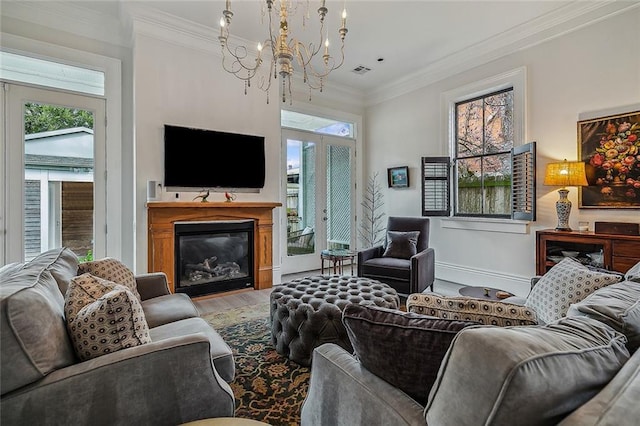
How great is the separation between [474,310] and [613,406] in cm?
54

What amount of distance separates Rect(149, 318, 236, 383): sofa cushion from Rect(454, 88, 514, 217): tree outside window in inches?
156

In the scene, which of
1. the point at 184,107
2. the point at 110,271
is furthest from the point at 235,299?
the point at 184,107

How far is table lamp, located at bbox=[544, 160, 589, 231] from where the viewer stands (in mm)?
3215

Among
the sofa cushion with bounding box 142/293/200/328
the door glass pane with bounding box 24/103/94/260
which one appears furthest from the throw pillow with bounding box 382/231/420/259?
the door glass pane with bounding box 24/103/94/260

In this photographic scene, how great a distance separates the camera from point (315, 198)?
5.55 metres

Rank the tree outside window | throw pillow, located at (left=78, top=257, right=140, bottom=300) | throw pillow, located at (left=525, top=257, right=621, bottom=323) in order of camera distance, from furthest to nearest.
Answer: the tree outside window → throw pillow, located at (left=78, top=257, right=140, bottom=300) → throw pillow, located at (left=525, top=257, right=621, bottom=323)

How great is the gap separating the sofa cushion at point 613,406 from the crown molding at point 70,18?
496 centimetres

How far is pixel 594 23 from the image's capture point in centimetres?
335

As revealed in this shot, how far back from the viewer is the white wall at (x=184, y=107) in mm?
3609

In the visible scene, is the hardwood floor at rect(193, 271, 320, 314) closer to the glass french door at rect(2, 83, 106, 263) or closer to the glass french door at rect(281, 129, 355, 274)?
the glass french door at rect(281, 129, 355, 274)

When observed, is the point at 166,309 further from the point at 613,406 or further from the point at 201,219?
the point at 613,406

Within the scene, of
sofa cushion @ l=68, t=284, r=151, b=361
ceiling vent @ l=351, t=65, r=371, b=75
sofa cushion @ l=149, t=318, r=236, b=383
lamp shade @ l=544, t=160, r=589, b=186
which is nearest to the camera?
sofa cushion @ l=68, t=284, r=151, b=361

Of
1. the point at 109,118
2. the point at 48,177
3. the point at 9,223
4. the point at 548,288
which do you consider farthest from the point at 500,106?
the point at 9,223

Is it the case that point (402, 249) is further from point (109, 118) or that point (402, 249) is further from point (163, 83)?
point (109, 118)
